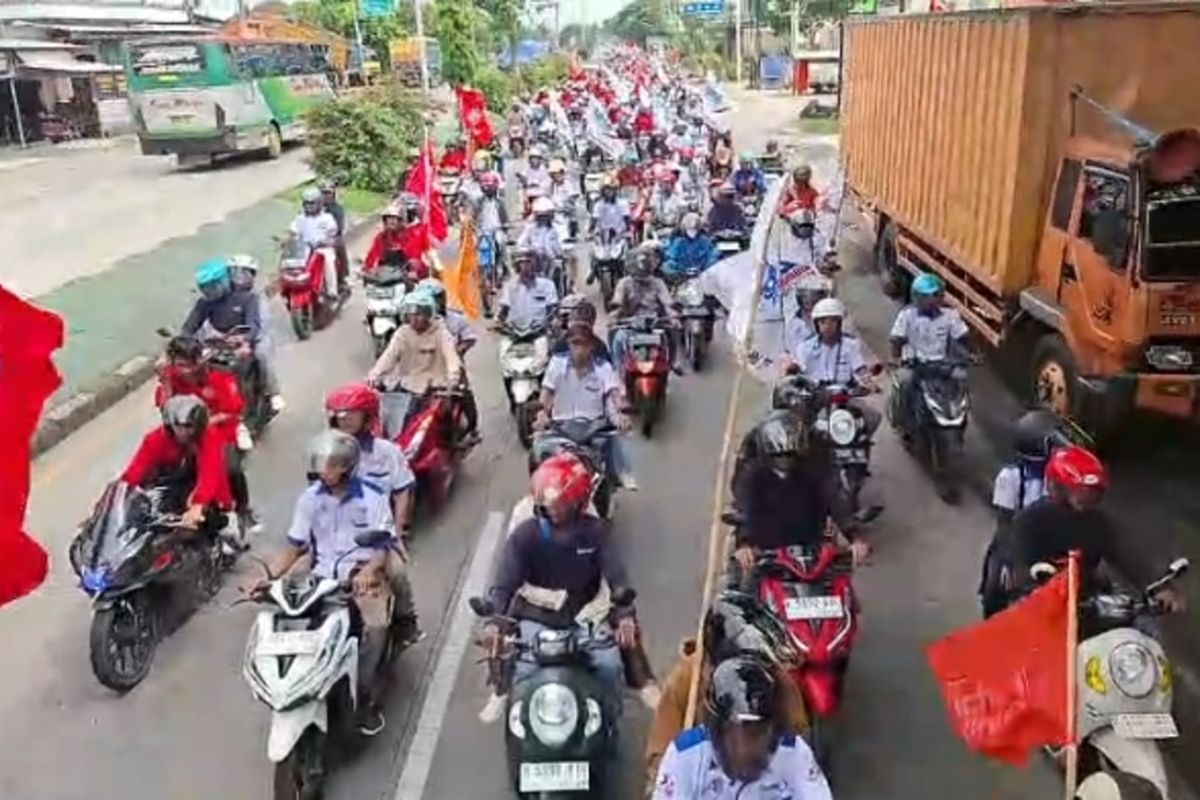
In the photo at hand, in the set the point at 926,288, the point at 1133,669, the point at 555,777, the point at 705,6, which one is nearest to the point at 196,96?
the point at 926,288

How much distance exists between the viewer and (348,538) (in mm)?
5602

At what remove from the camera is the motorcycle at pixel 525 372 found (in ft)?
30.0

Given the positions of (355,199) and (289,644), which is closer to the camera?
(289,644)

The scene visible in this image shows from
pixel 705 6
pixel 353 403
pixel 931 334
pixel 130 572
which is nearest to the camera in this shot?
pixel 130 572

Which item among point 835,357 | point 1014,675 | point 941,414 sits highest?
point 1014,675

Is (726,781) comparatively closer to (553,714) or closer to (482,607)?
(553,714)

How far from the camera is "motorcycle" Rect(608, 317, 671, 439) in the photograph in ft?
31.4

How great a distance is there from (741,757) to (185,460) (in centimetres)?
410

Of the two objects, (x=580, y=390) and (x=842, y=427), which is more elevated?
(x=580, y=390)

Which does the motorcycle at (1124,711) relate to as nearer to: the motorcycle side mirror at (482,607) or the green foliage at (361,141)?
the motorcycle side mirror at (482,607)

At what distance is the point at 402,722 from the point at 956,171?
7.70 metres

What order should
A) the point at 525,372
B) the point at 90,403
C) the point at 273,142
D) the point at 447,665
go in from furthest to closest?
1. the point at 273,142
2. the point at 90,403
3. the point at 525,372
4. the point at 447,665

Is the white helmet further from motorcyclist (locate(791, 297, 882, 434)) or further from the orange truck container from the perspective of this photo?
the orange truck container

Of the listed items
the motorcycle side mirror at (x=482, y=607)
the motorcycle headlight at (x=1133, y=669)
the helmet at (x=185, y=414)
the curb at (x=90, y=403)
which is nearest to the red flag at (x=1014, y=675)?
the motorcycle headlight at (x=1133, y=669)
